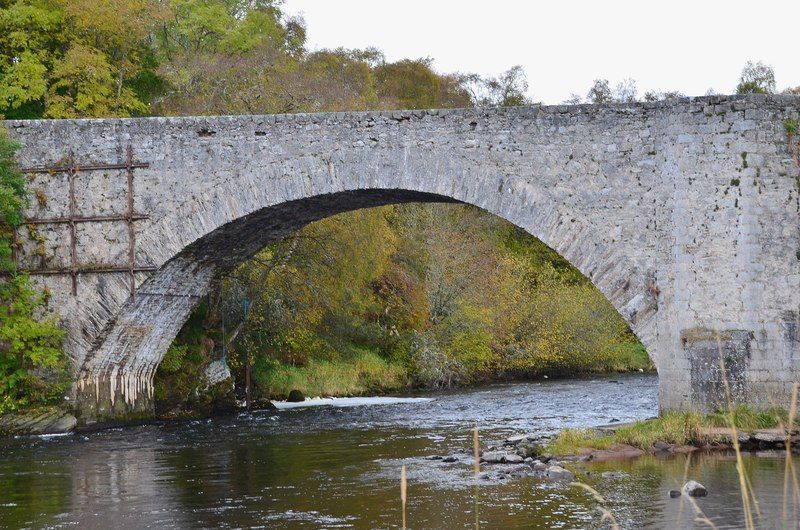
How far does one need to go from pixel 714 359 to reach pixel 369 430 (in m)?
5.60

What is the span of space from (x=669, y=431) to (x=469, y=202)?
449 cm

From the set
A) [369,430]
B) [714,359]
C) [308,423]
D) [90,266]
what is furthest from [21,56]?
[714,359]

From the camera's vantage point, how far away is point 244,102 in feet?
78.4

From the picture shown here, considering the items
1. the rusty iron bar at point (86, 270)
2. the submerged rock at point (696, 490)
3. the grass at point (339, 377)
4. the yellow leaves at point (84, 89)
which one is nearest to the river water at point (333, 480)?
the submerged rock at point (696, 490)

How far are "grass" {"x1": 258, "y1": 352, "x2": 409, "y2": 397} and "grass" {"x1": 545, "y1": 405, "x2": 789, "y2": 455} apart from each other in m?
11.5

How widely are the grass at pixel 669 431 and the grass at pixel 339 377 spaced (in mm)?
11478

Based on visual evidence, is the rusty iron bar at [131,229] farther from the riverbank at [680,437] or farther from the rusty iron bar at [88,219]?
the riverbank at [680,437]

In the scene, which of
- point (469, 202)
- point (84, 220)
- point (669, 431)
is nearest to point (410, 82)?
point (84, 220)

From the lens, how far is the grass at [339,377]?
23.9 meters

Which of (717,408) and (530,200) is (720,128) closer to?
(530,200)

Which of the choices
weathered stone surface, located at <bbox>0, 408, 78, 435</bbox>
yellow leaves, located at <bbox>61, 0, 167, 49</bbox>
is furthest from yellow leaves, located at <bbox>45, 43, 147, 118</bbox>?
weathered stone surface, located at <bbox>0, 408, 78, 435</bbox>

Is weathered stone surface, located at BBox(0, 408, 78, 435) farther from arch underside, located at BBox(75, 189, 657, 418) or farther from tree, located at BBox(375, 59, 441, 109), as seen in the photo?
tree, located at BBox(375, 59, 441, 109)

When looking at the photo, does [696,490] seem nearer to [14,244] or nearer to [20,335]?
[20,335]

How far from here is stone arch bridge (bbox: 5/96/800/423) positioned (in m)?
13.8
